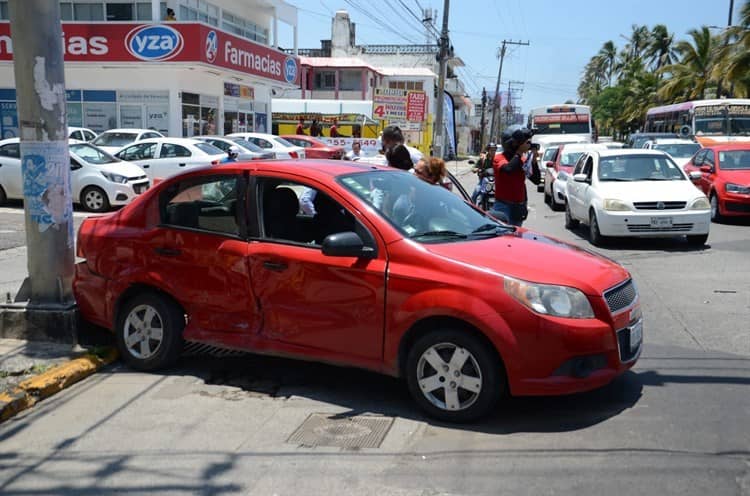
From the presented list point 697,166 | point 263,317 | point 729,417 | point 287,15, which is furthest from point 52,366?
point 287,15

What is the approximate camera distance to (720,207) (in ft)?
49.6

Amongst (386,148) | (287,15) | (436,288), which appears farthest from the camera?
(287,15)

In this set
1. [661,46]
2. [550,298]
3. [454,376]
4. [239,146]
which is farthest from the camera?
[661,46]

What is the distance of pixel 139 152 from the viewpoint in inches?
733

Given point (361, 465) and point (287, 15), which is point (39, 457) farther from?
point (287, 15)

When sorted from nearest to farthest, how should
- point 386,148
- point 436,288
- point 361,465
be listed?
1. point 361,465
2. point 436,288
3. point 386,148

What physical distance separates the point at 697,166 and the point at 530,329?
46.7 ft

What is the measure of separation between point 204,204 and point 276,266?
3.14 feet

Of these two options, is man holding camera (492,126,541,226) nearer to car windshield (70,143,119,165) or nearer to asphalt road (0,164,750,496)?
asphalt road (0,164,750,496)

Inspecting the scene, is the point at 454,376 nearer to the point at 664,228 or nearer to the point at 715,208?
the point at 664,228

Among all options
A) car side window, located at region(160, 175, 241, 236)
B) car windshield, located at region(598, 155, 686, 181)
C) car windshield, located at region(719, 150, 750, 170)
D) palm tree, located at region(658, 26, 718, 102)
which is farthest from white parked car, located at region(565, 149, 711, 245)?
palm tree, located at region(658, 26, 718, 102)

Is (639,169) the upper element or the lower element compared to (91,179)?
upper

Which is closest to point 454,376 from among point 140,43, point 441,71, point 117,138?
point 117,138

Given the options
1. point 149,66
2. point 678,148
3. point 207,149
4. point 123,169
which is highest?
point 149,66
